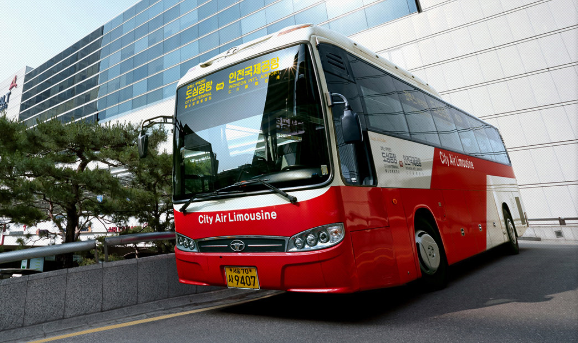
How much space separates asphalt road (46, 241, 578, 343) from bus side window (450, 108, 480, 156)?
2788 mm

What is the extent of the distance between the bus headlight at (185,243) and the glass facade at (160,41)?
54.6ft

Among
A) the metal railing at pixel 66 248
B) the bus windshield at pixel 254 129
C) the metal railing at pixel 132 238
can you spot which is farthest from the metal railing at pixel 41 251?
the bus windshield at pixel 254 129

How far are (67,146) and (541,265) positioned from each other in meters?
10.4

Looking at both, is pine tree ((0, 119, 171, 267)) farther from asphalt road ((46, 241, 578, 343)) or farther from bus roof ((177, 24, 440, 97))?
asphalt road ((46, 241, 578, 343))

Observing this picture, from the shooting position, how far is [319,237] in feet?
10.1

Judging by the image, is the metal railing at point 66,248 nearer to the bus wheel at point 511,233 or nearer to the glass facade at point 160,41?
the bus wheel at point 511,233

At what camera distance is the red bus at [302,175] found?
10.2 feet

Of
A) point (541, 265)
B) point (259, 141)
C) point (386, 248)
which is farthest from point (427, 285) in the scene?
point (541, 265)

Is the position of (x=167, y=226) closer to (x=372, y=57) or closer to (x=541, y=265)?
(x=372, y=57)

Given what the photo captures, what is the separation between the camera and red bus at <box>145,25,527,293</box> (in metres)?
3.11

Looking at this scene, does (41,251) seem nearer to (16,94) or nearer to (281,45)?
(281,45)

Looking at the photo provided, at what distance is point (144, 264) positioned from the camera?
4.68m

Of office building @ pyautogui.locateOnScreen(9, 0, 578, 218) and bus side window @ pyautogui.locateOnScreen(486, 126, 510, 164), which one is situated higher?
office building @ pyautogui.locateOnScreen(9, 0, 578, 218)

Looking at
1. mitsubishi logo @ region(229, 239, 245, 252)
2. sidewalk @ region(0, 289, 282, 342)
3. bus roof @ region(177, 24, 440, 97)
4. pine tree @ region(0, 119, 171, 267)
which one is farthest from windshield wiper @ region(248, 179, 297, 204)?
pine tree @ region(0, 119, 171, 267)
